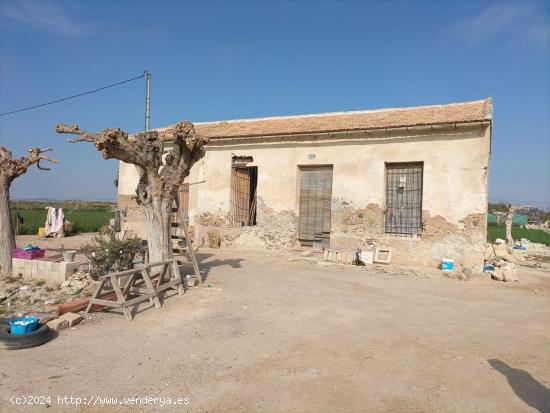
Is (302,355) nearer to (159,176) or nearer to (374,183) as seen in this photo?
(159,176)

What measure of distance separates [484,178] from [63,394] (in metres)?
11.0

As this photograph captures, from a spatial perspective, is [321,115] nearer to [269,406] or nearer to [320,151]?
[320,151]

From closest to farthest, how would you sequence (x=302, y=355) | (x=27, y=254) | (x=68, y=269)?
1. (x=302, y=355)
2. (x=68, y=269)
3. (x=27, y=254)

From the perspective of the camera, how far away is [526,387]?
4.01 metres

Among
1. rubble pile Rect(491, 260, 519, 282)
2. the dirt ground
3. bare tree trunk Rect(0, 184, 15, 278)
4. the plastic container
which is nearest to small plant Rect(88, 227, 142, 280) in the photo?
the dirt ground

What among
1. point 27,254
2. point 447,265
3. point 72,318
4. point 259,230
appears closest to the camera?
point 72,318

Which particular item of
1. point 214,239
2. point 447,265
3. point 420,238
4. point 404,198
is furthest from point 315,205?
point 447,265

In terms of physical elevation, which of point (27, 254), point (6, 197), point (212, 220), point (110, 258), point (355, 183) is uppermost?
point (355, 183)

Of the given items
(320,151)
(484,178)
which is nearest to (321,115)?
(320,151)

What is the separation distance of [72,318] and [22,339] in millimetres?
984

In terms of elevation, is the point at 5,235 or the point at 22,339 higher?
the point at 5,235

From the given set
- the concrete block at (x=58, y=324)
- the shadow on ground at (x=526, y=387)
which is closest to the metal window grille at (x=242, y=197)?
the concrete block at (x=58, y=324)

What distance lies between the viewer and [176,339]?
209 inches

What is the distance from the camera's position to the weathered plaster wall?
11102 mm
